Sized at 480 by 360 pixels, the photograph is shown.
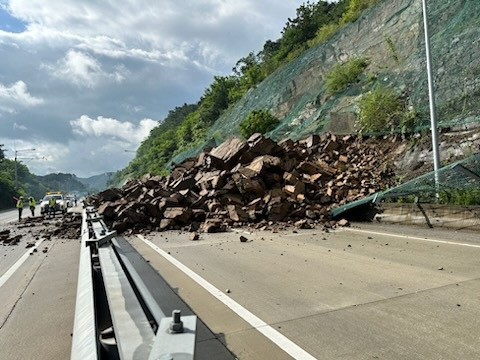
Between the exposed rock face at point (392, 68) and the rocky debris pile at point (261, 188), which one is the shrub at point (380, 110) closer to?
the exposed rock face at point (392, 68)

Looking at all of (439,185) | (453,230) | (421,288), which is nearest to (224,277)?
(421,288)

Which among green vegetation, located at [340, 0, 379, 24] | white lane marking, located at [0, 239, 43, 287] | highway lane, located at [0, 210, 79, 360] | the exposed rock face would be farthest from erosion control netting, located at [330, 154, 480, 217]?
green vegetation, located at [340, 0, 379, 24]

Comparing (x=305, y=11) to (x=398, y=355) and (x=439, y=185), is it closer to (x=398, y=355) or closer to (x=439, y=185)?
(x=439, y=185)

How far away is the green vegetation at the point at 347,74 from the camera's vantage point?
79.9 ft

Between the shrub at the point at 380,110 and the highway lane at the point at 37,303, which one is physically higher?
the shrub at the point at 380,110

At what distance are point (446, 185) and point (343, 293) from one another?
7.87m

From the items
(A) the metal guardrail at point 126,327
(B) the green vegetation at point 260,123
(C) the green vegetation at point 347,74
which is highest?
(C) the green vegetation at point 347,74

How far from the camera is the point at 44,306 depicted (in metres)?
5.76

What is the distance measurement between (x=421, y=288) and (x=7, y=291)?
6.52 m

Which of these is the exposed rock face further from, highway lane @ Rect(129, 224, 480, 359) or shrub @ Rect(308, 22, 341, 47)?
highway lane @ Rect(129, 224, 480, 359)

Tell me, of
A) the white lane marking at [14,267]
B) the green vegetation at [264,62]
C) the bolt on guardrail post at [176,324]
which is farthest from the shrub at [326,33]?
the bolt on guardrail post at [176,324]

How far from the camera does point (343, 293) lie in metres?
5.39

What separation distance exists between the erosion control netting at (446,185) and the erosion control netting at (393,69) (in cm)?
331

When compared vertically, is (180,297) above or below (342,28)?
below
